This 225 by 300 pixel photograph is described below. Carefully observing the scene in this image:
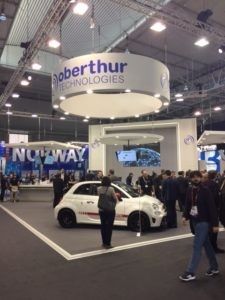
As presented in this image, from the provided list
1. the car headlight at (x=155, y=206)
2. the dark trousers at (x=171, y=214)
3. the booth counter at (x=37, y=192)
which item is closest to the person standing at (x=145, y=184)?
the dark trousers at (x=171, y=214)

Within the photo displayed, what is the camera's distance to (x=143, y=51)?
55.7 feet

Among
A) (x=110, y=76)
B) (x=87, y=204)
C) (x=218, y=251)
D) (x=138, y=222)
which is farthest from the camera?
(x=87, y=204)

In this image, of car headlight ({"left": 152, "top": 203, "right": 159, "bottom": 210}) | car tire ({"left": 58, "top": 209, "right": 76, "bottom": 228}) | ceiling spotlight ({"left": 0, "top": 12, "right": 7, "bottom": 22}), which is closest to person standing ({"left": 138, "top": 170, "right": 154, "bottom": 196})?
car headlight ({"left": 152, "top": 203, "right": 159, "bottom": 210})

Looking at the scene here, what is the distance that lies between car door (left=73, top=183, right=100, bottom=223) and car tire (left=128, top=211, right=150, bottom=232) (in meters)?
1.03

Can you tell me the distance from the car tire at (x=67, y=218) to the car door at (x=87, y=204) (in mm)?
176

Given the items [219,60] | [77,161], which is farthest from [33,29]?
[77,161]

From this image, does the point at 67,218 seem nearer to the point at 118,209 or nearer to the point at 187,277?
the point at 118,209

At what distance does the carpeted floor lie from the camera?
4.96 metres

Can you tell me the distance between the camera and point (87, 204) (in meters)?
10.6

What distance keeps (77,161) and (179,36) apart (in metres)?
19.1

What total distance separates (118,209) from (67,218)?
1606 millimetres

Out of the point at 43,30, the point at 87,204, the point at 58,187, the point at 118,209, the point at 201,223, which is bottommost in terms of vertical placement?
the point at 118,209

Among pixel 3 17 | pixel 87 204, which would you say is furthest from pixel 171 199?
pixel 3 17

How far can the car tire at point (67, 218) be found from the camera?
10.8 metres
